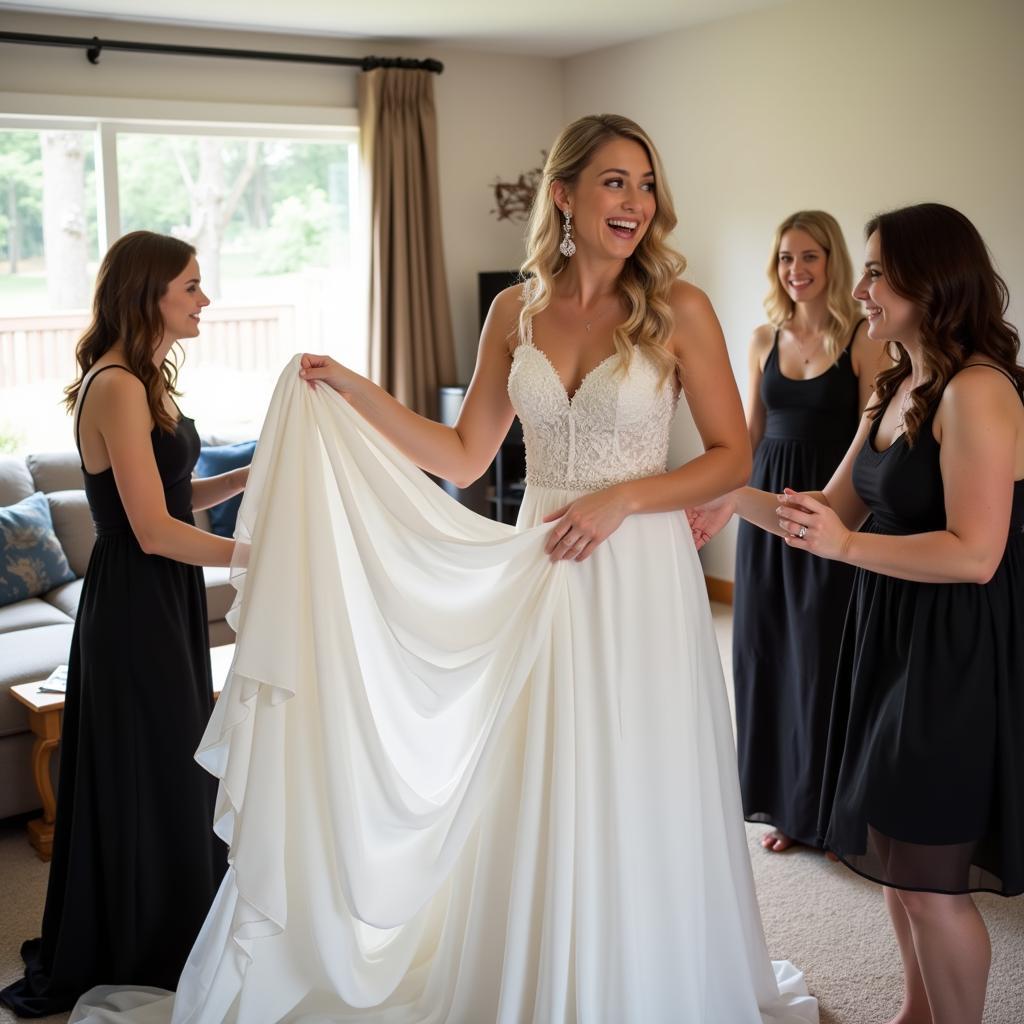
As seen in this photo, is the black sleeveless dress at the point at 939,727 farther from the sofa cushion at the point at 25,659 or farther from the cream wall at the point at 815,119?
the cream wall at the point at 815,119

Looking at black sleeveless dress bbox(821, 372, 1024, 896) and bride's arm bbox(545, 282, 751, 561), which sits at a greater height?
bride's arm bbox(545, 282, 751, 561)

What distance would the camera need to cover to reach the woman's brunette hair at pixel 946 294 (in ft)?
7.23

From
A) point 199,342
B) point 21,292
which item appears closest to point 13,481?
point 21,292

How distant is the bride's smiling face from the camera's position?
236 cm

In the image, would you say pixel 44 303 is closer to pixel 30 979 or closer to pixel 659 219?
pixel 30 979

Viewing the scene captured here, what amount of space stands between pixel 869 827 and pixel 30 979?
6.54ft

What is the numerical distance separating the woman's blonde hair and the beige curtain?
3200 mm

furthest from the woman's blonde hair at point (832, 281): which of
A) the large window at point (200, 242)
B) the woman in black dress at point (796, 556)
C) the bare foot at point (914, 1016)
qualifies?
the large window at point (200, 242)

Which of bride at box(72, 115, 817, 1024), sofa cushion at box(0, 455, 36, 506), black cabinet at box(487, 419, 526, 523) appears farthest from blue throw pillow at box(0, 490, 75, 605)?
bride at box(72, 115, 817, 1024)

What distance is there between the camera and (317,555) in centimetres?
235

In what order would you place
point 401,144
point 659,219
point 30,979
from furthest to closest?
point 401,144 → point 30,979 → point 659,219

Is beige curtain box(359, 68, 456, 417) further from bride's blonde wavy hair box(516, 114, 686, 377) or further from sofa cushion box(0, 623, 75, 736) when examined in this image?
bride's blonde wavy hair box(516, 114, 686, 377)

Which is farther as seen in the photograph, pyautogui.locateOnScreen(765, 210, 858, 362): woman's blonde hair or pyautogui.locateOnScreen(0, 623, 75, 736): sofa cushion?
pyautogui.locateOnScreen(0, 623, 75, 736): sofa cushion

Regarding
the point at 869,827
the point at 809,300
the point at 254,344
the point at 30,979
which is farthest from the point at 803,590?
the point at 254,344
